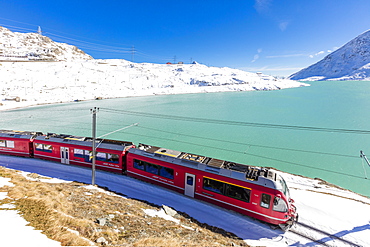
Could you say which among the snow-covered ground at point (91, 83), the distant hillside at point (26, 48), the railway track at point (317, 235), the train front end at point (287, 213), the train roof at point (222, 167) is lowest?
the railway track at point (317, 235)

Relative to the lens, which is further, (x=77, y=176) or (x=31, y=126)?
(x=31, y=126)

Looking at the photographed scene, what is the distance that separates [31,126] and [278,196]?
4524cm

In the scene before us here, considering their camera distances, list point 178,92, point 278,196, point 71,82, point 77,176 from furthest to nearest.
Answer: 1. point 178,92
2. point 71,82
3. point 77,176
4. point 278,196

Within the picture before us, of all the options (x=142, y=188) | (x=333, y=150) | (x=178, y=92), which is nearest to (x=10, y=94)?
(x=178, y=92)

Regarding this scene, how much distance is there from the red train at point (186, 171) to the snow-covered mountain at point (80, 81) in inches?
2098

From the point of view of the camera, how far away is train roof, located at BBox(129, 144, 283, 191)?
11133 mm

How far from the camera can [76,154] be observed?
18.1m

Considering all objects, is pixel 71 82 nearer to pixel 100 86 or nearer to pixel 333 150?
pixel 100 86

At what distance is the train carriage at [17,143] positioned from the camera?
64.8 ft

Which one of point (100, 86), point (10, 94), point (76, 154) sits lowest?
point (76, 154)

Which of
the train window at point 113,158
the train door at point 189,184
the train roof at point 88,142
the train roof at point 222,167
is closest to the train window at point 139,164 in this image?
the train roof at point 222,167

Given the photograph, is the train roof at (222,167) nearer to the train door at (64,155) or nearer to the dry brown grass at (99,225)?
the dry brown grass at (99,225)

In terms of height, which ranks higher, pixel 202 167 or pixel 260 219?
pixel 202 167

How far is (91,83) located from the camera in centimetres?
8881
